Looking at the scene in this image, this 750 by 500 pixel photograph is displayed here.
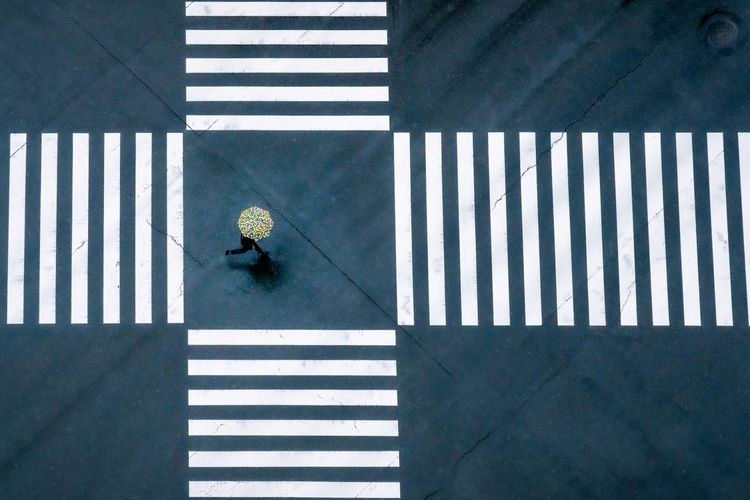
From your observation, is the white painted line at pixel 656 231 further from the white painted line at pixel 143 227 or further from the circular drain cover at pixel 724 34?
the white painted line at pixel 143 227

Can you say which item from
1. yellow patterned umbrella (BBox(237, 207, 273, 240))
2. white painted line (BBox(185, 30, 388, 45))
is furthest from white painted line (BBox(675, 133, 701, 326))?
yellow patterned umbrella (BBox(237, 207, 273, 240))

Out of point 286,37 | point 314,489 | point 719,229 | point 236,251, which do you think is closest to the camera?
point 236,251

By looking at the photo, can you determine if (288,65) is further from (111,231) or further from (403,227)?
(111,231)

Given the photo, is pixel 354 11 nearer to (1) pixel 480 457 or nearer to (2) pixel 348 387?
(2) pixel 348 387

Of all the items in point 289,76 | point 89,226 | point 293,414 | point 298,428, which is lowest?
point 298,428

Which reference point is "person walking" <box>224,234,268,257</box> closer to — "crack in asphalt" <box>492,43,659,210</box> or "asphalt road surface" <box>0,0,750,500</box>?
"asphalt road surface" <box>0,0,750,500</box>

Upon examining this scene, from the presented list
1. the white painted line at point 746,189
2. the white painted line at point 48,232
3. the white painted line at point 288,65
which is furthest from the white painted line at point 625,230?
the white painted line at point 48,232

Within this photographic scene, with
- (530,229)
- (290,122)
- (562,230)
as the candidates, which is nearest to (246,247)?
(290,122)

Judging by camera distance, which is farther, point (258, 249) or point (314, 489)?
point (314, 489)
